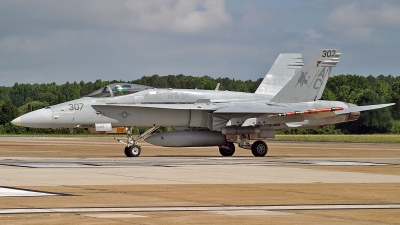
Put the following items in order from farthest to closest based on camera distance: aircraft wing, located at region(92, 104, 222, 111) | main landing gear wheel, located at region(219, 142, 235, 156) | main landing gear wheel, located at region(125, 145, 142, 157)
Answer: main landing gear wheel, located at region(219, 142, 235, 156)
main landing gear wheel, located at region(125, 145, 142, 157)
aircraft wing, located at region(92, 104, 222, 111)

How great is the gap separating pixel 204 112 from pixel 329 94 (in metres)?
47.5

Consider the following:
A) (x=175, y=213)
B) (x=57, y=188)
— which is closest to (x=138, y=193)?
(x=57, y=188)

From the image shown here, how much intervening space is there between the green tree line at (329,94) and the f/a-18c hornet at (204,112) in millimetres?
12845

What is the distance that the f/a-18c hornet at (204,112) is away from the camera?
2691 centimetres

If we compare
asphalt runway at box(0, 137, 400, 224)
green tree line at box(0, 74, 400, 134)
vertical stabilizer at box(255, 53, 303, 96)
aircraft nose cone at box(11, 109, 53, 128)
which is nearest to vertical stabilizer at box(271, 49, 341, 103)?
vertical stabilizer at box(255, 53, 303, 96)

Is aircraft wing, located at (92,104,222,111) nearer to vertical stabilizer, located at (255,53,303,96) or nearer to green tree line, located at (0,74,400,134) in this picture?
vertical stabilizer, located at (255,53,303,96)

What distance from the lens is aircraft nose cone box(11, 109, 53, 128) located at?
84.8ft

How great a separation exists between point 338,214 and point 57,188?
5.89 m

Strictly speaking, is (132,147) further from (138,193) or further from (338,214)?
(338,214)

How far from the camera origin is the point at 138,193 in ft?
44.8

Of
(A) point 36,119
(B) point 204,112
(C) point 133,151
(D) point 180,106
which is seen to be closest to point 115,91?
(C) point 133,151

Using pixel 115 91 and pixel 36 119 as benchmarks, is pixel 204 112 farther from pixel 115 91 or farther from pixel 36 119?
pixel 36 119

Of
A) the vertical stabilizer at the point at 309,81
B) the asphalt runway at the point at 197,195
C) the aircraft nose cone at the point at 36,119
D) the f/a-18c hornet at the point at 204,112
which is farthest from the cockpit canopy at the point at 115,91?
the asphalt runway at the point at 197,195

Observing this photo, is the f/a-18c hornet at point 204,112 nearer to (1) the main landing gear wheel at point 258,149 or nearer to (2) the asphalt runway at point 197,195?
(1) the main landing gear wheel at point 258,149
